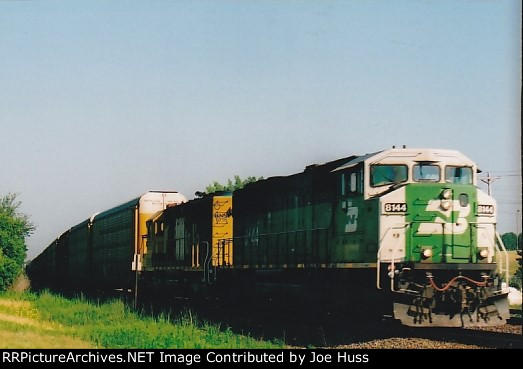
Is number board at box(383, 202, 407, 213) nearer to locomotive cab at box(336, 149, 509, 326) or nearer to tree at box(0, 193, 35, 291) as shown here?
locomotive cab at box(336, 149, 509, 326)

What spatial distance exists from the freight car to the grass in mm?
2471

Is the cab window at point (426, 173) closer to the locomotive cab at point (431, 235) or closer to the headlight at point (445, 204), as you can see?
the locomotive cab at point (431, 235)

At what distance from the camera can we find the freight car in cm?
2589

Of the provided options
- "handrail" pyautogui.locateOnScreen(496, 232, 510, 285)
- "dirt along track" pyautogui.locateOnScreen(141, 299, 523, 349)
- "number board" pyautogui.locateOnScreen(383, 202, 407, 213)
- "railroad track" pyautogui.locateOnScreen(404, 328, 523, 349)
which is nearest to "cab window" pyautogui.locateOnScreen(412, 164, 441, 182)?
"number board" pyautogui.locateOnScreen(383, 202, 407, 213)

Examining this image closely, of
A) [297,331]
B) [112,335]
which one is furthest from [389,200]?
[112,335]

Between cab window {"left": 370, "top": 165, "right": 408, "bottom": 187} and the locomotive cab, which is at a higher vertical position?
cab window {"left": 370, "top": 165, "right": 408, "bottom": 187}

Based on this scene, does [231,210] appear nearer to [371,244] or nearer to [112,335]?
[112,335]

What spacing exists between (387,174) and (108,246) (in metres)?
19.0

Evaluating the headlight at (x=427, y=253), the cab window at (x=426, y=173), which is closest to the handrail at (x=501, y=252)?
the headlight at (x=427, y=253)

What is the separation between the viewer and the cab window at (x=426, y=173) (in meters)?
13.0

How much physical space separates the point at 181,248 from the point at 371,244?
10.8 meters

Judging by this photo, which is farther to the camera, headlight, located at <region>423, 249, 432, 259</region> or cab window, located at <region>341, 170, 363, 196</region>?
cab window, located at <region>341, 170, 363, 196</region>

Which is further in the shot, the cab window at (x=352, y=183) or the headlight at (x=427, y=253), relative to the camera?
the cab window at (x=352, y=183)

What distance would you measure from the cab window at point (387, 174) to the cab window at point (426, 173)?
0.19m
